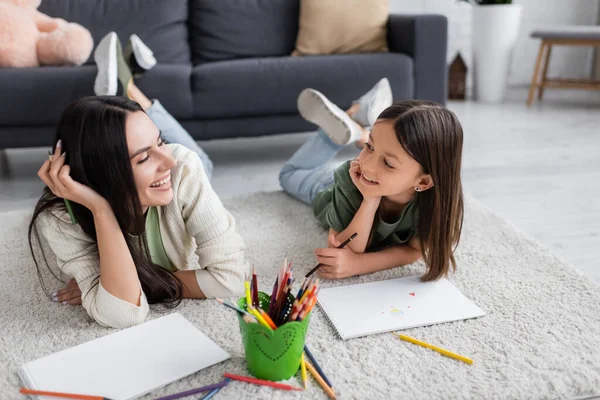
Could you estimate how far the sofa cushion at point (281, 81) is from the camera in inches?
94.4

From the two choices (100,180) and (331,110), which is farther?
(331,110)

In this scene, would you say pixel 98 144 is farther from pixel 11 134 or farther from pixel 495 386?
pixel 11 134

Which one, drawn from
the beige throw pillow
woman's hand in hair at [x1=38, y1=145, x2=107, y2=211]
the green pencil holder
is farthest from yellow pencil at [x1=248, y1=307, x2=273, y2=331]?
the beige throw pillow

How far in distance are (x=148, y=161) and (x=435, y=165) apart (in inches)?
24.8

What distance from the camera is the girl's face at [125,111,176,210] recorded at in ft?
3.74

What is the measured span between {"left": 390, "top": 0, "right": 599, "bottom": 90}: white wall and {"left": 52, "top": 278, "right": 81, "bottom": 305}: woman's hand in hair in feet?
10.2

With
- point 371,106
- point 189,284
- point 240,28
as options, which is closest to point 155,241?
point 189,284

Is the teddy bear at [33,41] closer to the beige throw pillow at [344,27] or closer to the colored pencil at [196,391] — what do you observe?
the beige throw pillow at [344,27]

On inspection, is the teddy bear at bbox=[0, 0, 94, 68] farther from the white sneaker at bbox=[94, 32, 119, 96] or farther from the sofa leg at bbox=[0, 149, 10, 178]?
the sofa leg at bbox=[0, 149, 10, 178]

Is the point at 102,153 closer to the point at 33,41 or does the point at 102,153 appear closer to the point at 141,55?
the point at 141,55

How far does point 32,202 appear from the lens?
7.14ft

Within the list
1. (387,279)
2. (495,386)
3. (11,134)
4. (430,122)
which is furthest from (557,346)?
(11,134)

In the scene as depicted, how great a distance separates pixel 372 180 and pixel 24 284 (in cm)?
94

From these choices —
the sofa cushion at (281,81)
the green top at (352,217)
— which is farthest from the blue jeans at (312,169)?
the sofa cushion at (281,81)
